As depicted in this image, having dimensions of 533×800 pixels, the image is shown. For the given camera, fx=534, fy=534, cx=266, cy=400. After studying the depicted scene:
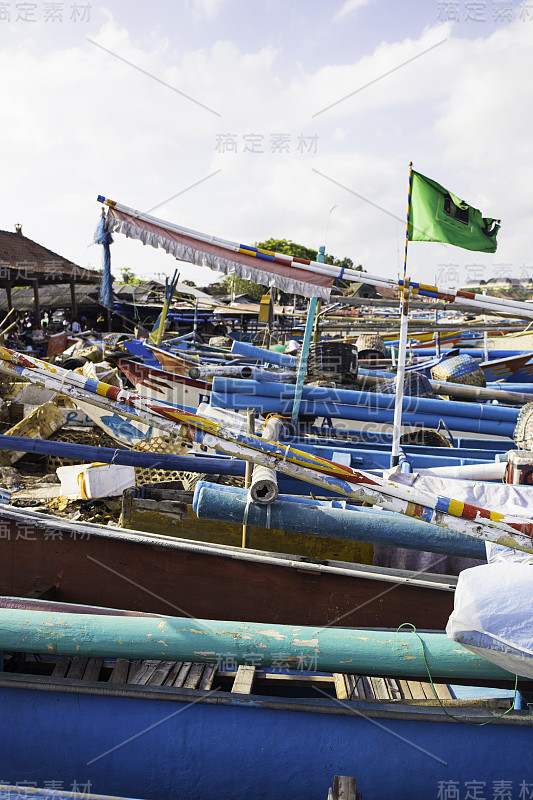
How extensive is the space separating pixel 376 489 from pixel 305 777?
145cm

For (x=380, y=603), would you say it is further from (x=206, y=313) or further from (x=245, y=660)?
(x=206, y=313)

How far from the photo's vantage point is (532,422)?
5.98 m

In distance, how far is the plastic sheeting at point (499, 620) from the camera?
2305 millimetres

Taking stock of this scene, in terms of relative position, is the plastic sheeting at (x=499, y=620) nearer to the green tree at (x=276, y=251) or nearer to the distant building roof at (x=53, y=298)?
the distant building roof at (x=53, y=298)

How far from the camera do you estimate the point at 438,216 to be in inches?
192

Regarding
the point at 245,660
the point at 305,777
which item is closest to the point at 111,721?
the point at 245,660

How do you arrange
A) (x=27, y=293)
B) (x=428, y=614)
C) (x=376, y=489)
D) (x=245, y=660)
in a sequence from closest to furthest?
(x=245, y=660) → (x=376, y=489) → (x=428, y=614) → (x=27, y=293)

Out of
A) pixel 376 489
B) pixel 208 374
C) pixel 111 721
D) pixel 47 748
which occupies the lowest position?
pixel 47 748

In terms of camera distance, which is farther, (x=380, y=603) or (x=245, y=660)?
(x=380, y=603)

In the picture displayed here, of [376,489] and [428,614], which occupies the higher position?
[376,489]

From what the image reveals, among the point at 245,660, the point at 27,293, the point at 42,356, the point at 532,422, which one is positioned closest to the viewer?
the point at 245,660

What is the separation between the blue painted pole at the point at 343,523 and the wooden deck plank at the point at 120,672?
100 centimetres

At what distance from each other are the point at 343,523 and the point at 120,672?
5.42 ft

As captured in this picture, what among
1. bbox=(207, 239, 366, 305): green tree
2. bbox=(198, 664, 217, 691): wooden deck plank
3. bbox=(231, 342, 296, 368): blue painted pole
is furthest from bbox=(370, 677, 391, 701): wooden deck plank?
bbox=(207, 239, 366, 305): green tree
